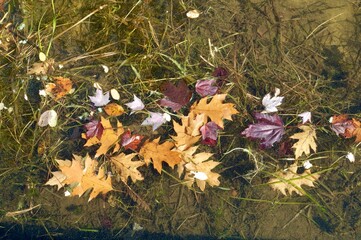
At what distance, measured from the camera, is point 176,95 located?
10.2 ft

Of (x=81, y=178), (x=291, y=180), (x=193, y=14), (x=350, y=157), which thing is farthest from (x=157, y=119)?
(x=350, y=157)

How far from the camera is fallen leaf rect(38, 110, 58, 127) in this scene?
3.16 m

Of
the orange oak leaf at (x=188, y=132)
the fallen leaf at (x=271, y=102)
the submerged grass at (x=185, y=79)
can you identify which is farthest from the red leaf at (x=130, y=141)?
the fallen leaf at (x=271, y=102)

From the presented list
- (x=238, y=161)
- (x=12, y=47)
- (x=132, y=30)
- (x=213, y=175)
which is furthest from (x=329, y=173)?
(x=12, y=47)

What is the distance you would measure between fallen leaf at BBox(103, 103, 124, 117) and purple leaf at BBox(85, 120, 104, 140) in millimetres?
122

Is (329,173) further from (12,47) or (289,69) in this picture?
(12,47)

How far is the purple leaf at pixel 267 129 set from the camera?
301cm

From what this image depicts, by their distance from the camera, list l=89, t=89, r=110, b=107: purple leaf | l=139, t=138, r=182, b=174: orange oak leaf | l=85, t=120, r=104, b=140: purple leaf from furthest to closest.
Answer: l=89, t=89, r=110, b=107: purple leaf, l=85, t=120, r=104, b=140: purple leaf, l=139, t=138, r=182, b=174: orange oak leaf

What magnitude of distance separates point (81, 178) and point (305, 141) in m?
1.61

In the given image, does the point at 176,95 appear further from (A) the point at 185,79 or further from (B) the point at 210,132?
(B) the point at 210,132

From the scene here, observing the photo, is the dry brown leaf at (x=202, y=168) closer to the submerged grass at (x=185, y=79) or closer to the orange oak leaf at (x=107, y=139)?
the submerged grass at (x=185, y=79)

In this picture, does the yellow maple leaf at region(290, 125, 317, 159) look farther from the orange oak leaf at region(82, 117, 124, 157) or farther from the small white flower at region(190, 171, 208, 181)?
the orange oak leaf at region(82, 117, 124, 157)

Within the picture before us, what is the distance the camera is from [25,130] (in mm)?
3166

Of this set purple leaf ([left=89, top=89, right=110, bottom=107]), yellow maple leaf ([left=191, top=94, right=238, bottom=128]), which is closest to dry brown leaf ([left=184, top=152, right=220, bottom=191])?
yellow maple leaf ([left=191, top=94, right=238, bottom=128])
